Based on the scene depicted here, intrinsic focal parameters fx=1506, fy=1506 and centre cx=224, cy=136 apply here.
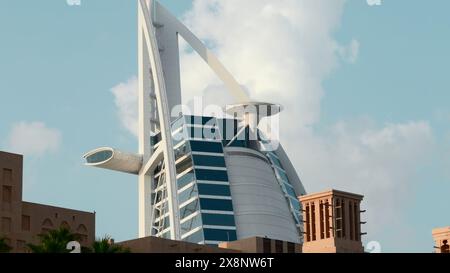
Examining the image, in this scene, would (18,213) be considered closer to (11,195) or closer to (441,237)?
(11,195)

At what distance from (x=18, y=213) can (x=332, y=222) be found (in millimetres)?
29024

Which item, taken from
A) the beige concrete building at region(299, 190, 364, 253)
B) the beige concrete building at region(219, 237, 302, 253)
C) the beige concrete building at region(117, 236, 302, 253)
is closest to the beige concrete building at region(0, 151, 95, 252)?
the beige concrete building at region(117, 236, 302, 253)

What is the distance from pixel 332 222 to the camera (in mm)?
140125

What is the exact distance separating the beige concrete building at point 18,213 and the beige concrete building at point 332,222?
71.9ft

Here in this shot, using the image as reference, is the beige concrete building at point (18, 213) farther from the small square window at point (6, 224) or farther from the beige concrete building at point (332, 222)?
the beige concrete building at point (332, 222)

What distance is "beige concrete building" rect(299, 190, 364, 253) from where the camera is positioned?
140 m

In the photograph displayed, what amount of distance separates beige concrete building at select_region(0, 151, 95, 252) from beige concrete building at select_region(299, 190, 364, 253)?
2193 cm

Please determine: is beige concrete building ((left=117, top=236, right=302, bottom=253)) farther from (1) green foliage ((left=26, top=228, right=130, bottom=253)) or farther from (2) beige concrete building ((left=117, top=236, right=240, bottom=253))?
(1) green foliage ((left=26, top=228, right=130, bottom=253))

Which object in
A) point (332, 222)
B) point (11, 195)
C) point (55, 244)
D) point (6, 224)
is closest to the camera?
point (55, 244)

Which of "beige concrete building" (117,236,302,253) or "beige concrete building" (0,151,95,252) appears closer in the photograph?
"beige concrete building" (117,236,302,253)

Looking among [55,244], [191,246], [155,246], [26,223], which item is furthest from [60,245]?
[26,223]
